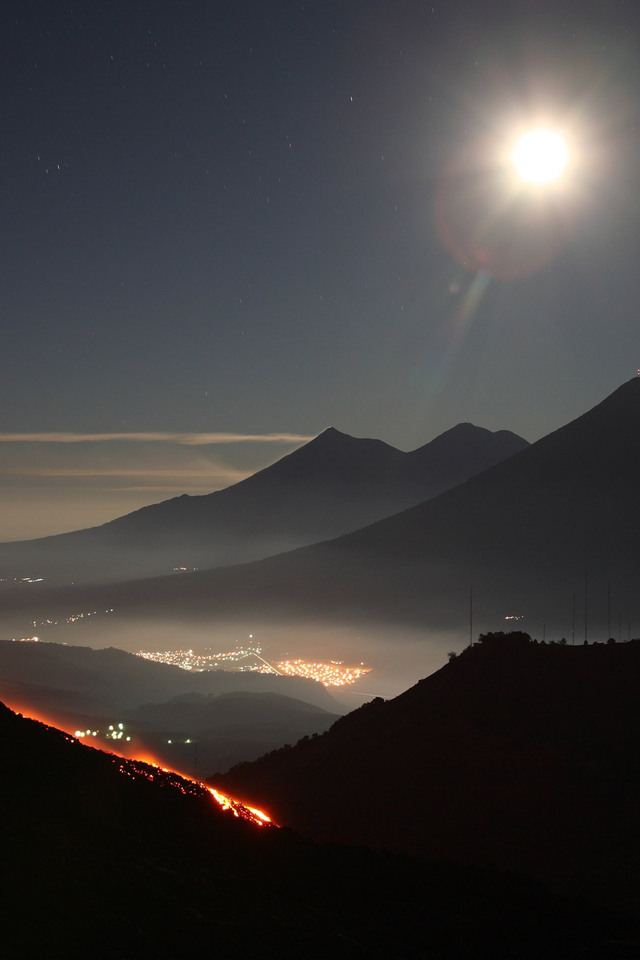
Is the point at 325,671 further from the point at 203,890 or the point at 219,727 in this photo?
the point at 203,890

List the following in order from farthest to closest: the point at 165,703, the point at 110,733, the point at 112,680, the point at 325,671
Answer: the point at 325,671 → the point at 112,680 → the point at 165,703 → the point at 110,733

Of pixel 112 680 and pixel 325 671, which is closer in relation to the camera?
pixel 112 680

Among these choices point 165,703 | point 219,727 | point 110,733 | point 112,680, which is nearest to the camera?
point 110,733

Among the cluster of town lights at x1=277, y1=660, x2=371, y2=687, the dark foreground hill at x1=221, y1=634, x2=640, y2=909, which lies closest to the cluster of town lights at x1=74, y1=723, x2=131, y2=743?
the dark foreground hill at x1=221, y1=634, x2=640, y2=909

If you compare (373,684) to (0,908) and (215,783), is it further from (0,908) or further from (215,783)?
(0,908)

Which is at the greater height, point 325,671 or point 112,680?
point 325,671

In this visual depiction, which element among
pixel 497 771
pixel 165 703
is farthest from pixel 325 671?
pixel 497 771

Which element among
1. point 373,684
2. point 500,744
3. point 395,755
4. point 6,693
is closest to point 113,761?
point 395,755
